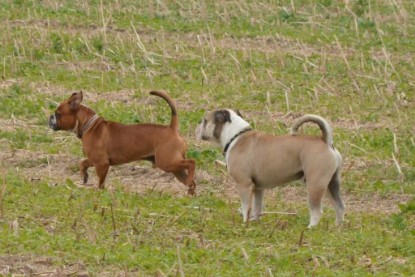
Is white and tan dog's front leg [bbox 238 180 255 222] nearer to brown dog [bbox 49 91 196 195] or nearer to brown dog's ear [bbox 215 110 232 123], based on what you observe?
brown dog's ear [bbox 215 110 232 123]

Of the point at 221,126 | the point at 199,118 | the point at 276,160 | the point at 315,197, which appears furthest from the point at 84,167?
the point at 315,197

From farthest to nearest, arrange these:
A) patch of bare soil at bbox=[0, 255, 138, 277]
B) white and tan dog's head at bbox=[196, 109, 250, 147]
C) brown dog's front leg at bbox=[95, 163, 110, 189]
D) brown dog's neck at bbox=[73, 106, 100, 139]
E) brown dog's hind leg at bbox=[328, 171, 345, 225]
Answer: brown dog's neck at bbox=[73, 106, 100, 139]
brown dog's front leg at bbox=[95, 163, 110, 189]
white and tan dog's head at bbox=[196, 109, 250, 147]
brown dog's hind leg at bbox=[328, 171, 345, 225]
patch of bare soil at bbox=[0, 255, 138, 277]

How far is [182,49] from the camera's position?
1881cm

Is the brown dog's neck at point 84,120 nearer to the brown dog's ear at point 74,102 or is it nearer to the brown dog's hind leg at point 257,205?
the brown dog's ear at point 74,102

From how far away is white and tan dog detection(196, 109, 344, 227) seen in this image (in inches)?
437

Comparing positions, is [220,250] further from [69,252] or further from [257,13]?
[257,13]

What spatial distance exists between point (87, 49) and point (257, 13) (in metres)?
3.87

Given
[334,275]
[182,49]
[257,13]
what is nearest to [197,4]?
[257,13]

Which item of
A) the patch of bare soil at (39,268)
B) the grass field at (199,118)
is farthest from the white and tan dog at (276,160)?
the patch of bare soil at (39,268)

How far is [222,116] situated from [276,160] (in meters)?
0.94

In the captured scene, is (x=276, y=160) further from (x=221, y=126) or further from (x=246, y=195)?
(x=221, y=126)

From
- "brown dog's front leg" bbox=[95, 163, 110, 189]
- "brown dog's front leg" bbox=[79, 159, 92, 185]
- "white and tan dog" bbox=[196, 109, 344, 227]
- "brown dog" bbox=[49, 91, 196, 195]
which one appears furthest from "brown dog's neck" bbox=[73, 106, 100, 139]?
"white and tan dog" bbox=[196, 109, 344, 227]

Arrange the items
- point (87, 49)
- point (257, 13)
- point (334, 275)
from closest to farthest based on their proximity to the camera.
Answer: point (334, 275) → point (87, 49) → point (257, 13)

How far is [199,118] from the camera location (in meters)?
15.3
